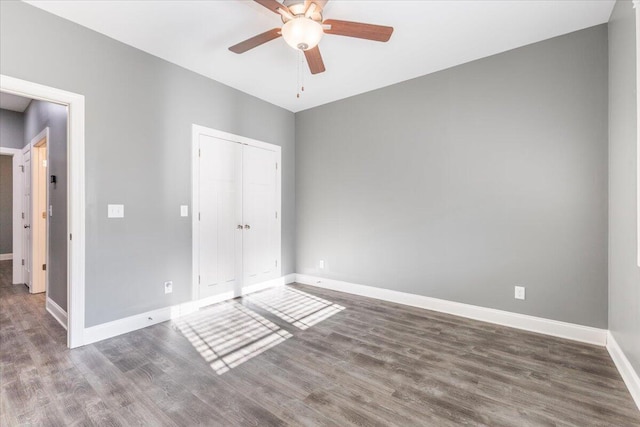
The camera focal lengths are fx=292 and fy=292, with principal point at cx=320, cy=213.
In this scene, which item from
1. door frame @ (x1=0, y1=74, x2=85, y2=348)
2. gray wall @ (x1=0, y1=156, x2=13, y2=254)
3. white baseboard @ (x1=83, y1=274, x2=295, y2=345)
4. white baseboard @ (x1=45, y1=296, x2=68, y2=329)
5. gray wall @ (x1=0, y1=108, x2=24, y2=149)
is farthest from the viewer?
gray wall @ (x1=0, y1=156, x2=13, y2=254)

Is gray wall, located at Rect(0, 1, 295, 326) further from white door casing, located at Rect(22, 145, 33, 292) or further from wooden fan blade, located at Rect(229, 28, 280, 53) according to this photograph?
white door casing, located at Rect(22, 145, 33, 292)

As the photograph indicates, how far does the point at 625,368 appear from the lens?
6.66ft

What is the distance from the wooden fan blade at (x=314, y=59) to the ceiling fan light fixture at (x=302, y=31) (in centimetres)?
31

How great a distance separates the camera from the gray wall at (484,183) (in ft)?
8.66

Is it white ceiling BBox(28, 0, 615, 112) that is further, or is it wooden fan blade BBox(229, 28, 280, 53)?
white ceiling BBox(28, 0, 615, 112)

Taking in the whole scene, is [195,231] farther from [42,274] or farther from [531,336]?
[531,336]

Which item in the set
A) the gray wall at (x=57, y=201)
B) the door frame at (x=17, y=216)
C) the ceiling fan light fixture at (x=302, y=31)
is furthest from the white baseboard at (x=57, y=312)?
the ceiling fan light fixture at (x=302, y=31)

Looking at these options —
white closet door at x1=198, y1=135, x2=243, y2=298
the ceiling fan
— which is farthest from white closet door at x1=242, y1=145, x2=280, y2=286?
the ceiling fan

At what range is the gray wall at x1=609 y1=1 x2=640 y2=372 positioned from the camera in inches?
74.5

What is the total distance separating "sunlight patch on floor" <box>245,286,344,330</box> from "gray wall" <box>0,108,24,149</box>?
175 inches

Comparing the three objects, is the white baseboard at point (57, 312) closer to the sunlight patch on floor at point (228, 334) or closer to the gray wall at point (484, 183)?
the sunlight patch on floor at point (228, 334)

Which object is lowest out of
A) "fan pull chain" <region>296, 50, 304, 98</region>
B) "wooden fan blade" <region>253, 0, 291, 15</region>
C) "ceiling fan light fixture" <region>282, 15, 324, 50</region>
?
"ceiling fan light fixture" <region>282, 15, 324, 50</region>

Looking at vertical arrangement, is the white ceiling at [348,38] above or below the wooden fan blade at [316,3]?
above

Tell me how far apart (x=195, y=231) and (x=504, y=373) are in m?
3.27
